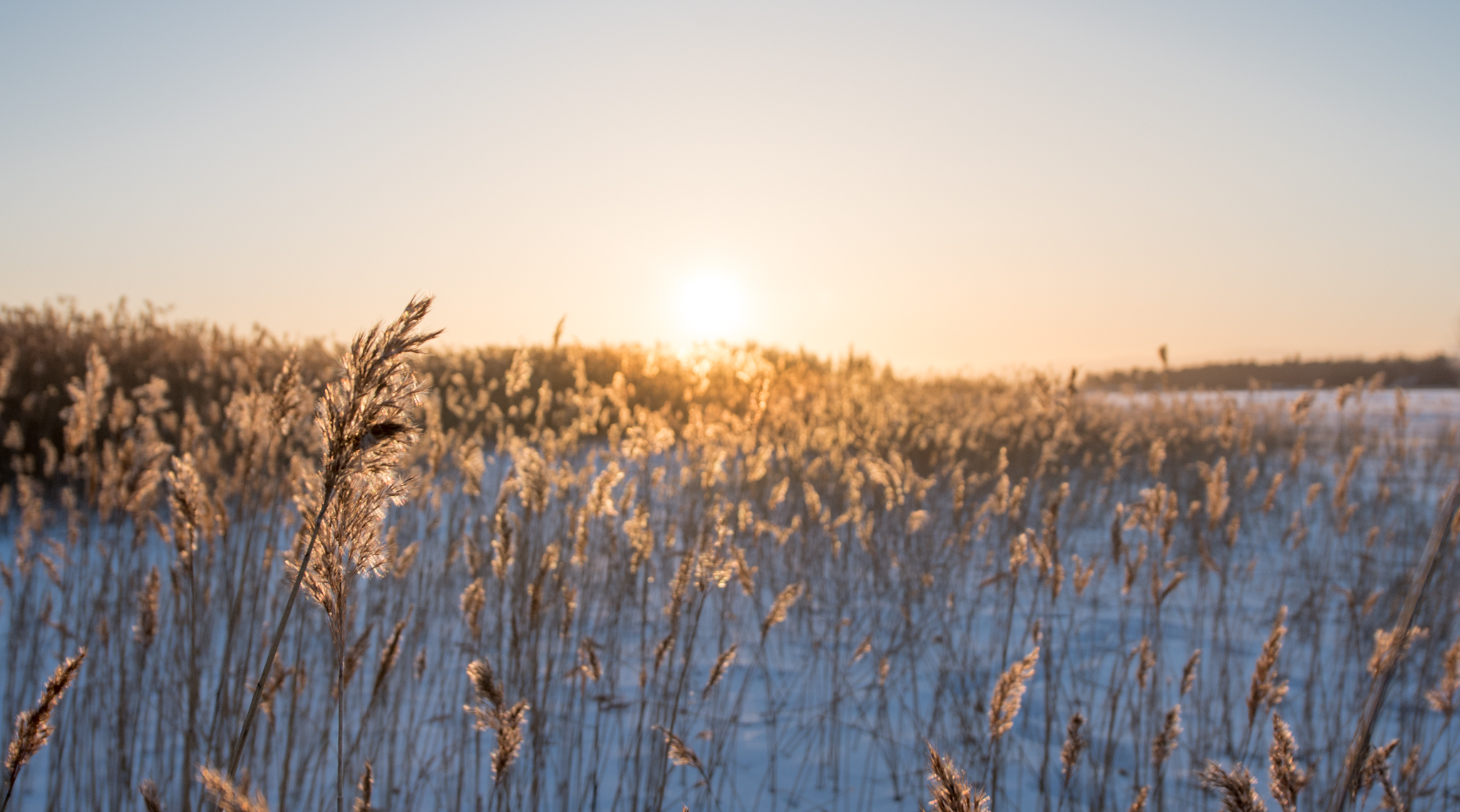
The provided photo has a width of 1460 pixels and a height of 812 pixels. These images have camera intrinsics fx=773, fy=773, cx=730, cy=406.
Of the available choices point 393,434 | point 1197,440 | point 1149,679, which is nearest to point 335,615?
point 393,434

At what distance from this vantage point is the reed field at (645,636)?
154cm

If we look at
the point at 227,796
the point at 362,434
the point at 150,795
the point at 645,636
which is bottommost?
the point at 645,636

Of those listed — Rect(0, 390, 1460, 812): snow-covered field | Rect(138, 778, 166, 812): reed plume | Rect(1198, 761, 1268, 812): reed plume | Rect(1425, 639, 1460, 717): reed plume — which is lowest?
Rect(0, 390, 1460, 812): snow-covered field

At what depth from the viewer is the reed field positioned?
1.54 meters

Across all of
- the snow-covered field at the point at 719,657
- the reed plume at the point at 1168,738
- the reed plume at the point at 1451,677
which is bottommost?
the snow-covered field at the point at 719,657

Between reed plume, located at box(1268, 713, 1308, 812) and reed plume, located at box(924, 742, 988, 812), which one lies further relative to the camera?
reed plume, located at box(1268, 713, 1308, 812)

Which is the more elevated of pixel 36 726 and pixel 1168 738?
pixel 36 726

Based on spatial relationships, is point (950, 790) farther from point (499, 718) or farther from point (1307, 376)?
point (1307, 376)

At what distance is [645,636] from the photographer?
3.84 m

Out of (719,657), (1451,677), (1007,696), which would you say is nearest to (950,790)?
(1007,696)

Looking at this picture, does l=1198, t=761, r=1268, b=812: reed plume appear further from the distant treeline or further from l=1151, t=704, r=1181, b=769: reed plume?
the distant treeline

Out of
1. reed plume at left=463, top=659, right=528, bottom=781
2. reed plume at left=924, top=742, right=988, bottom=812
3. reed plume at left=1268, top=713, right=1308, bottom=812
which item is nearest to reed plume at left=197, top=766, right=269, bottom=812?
reed plume at left=463, top=659, right=528, bottom=781

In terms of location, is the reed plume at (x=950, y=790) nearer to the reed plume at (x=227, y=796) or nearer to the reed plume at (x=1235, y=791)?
the reed plume at (x=1235, y=791)

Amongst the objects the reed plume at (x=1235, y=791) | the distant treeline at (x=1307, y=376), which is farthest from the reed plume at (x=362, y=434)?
the distant treeline at (x=1307, y=376)
